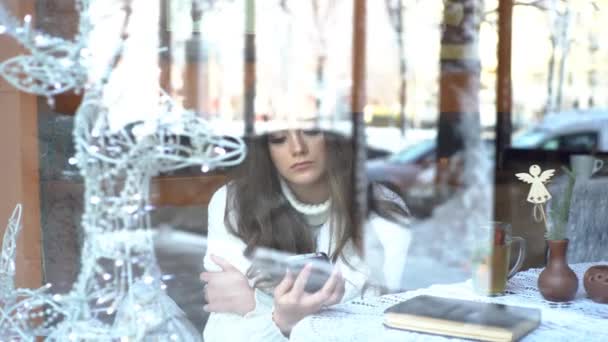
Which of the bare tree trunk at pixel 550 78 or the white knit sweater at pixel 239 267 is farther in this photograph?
the bare tree trunk at pixel 550 78

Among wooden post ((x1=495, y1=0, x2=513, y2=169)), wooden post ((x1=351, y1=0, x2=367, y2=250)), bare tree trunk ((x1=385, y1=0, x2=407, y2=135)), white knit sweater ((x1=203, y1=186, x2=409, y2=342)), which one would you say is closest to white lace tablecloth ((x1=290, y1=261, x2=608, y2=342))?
white knit sweater ((x1=203, y1=186, x2=409, y2=342))

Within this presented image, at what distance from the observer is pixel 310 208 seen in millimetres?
1802

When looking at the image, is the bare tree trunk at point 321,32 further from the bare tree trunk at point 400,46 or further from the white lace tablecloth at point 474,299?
the white lace tablecloth at point 474,299

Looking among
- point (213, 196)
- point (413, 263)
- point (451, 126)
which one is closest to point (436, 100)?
point (451, 126)

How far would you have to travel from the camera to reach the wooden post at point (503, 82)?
18.0 feet

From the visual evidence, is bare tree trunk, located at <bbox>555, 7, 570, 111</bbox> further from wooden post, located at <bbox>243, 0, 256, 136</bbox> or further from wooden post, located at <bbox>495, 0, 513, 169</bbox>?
wooden post, located at <bbox>243, 0, 256, 136</bbox>

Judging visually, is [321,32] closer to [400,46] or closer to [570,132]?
[400,46]

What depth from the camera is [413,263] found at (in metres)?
2.09

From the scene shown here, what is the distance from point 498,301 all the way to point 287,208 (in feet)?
1.69

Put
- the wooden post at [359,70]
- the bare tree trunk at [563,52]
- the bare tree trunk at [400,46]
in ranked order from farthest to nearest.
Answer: the bare tree trunk at [563,52]
the bare tree trunk at [400,46]
the wooden post at [359,70]

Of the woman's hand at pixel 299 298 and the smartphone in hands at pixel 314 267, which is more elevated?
the smartphone in hands at pixel 314 267

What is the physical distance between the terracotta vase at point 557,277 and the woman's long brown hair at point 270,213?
1.44 ft

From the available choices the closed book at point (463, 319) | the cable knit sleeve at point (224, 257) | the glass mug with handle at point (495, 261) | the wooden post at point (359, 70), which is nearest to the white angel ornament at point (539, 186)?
the glass mug with handle at point (495, 261)

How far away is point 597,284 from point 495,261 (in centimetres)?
19
